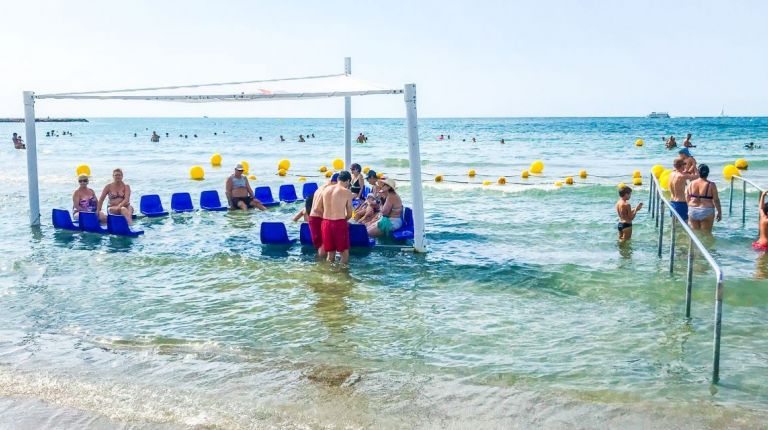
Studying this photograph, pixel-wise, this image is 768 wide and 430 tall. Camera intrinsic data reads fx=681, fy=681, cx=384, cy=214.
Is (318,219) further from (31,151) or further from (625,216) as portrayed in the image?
(31,151)

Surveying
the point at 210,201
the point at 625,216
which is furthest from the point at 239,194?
the point at 625,216

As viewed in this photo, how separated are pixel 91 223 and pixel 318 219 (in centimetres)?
549

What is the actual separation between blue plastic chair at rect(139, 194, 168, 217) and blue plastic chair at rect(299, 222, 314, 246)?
5.66m

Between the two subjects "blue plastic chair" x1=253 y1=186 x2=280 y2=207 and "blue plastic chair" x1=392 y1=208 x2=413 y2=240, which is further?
"blue plastic chair" x1=253 y1=186 x2=280 y2=207

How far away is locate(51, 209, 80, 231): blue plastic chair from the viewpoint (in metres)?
14.1

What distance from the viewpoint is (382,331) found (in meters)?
7.91

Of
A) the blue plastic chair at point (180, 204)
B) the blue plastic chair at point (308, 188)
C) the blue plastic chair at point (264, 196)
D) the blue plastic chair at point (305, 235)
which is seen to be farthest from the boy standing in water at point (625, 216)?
the blue plastic chair at point (180, 204)

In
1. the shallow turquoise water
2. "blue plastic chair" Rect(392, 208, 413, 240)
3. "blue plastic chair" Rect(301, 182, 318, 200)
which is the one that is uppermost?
"blue plastic chair" Rect(301, 182, 318, 200)

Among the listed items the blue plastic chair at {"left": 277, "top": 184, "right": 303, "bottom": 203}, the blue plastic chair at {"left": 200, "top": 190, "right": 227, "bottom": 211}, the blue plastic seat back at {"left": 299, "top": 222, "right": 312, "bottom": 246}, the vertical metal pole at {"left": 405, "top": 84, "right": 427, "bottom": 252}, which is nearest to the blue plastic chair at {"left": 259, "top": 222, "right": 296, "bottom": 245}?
the blue plastic seat back at {"left": 299, "top": 222, "right": 312, "bottom": 246}

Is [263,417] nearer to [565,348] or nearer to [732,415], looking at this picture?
[565,348]

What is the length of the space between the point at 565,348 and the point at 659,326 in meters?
1.45

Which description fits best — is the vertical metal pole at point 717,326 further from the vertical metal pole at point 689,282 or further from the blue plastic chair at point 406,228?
the blue plastic chair at point 406,228

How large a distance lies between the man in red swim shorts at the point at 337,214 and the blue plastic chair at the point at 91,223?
5495 millimetres

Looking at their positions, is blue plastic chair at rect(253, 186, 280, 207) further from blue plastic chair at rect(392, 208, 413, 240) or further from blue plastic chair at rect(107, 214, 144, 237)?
blue plastic chair at rect(392, 208, 413, 240)
